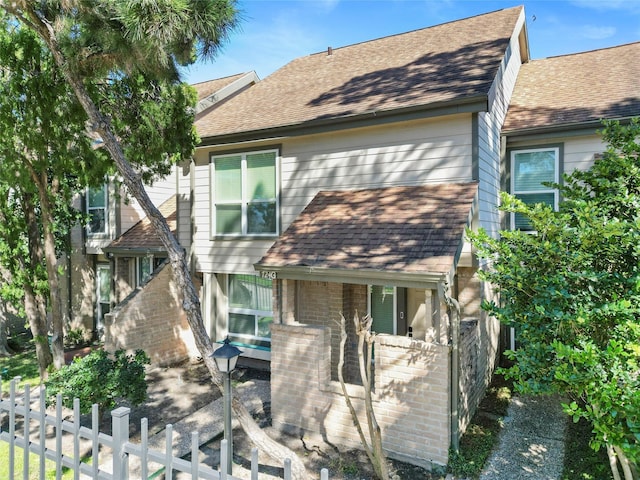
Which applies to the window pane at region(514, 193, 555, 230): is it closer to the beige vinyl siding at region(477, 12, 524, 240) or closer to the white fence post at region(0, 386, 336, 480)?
the beige vinyl siding at region(477, 12, 524, 240)

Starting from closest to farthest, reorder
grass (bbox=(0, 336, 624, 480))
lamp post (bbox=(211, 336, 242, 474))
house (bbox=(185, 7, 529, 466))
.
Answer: lamp post (bbox=(211, 336, 242, 474)) → grass (bbox=(0, 336, 624, 480)) → house (bbox=(185, 7, 529, 466))

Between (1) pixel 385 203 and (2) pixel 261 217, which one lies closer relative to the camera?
(1) pixel 385 203

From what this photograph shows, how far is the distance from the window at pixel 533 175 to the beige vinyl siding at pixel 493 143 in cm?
53

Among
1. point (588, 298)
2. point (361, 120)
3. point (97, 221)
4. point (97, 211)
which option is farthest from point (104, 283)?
point (588, 298)

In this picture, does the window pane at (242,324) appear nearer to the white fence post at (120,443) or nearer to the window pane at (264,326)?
the window pane at (264,326)

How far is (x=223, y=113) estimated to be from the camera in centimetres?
1142

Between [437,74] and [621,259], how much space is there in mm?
5947

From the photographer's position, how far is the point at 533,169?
9.40m

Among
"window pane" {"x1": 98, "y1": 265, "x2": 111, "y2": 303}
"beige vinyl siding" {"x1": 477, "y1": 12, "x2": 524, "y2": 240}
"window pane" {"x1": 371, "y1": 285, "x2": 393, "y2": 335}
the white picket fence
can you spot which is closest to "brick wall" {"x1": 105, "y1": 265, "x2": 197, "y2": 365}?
"window pane" {"x1": 98, "y1": 265, "x2": 111, "y2": 303}

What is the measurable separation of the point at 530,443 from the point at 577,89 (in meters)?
8.13

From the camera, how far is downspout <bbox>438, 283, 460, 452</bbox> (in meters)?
5.87

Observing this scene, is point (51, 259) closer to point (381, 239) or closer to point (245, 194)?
point (245, 194)

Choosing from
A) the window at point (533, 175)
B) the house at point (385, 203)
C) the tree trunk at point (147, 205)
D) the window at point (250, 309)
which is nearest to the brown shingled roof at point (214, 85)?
the house at point (385, 203)

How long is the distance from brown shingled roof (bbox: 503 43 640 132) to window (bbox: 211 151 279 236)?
538cm
